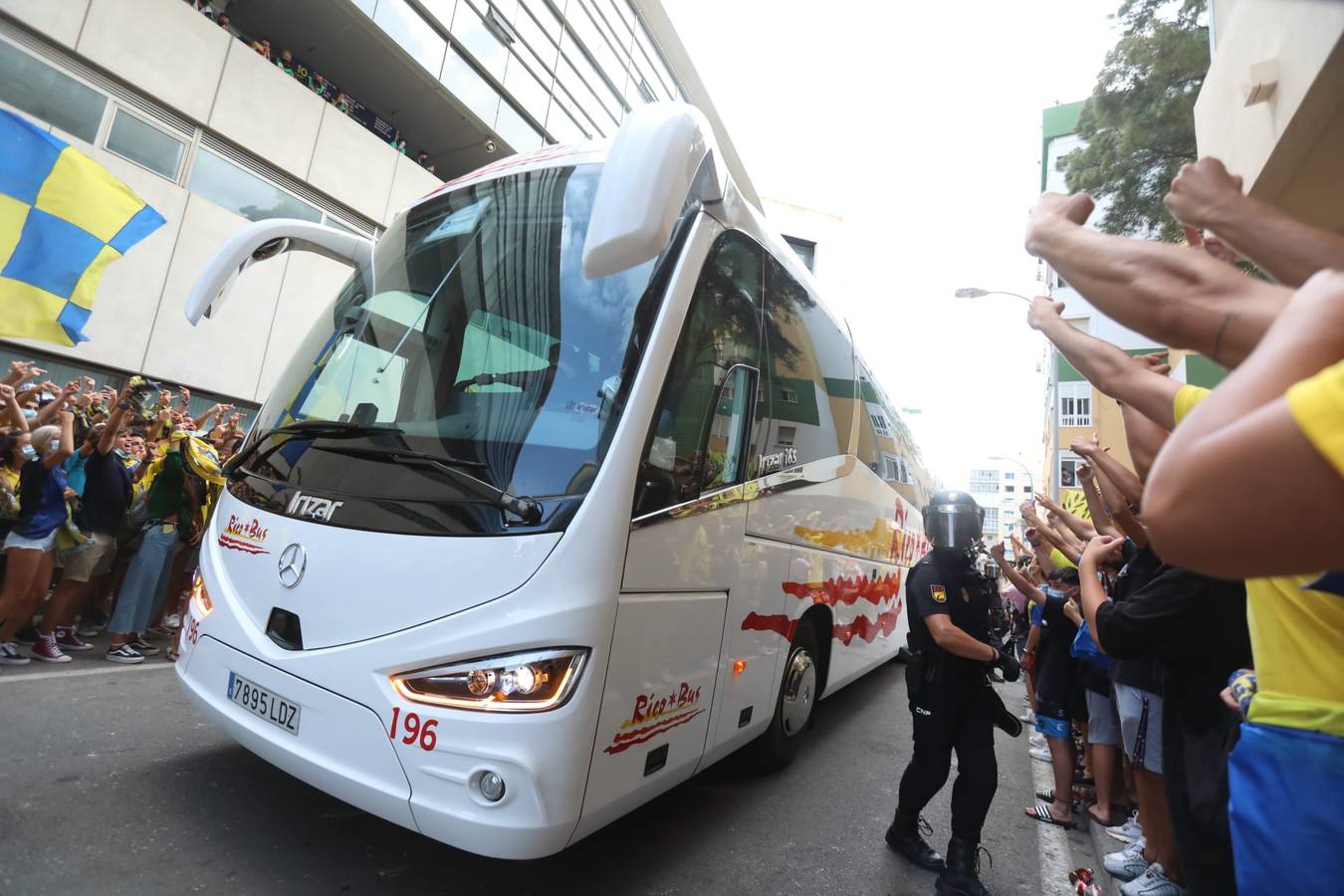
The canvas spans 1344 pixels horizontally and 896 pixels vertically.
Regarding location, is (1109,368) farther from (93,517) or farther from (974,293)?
(974,293)

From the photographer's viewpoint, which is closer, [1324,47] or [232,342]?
[1324,47]

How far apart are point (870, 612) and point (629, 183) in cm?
490

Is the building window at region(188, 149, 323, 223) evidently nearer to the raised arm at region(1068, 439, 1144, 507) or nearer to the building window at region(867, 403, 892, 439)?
the building window at region(867, 403, 892, 439)

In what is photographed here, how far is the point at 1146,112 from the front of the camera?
9.82 meters

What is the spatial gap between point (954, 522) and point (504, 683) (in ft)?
7.73

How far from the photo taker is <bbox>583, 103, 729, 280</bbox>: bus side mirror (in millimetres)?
1790

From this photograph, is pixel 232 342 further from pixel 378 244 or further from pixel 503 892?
pixel 503 892

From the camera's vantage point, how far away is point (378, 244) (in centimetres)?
353

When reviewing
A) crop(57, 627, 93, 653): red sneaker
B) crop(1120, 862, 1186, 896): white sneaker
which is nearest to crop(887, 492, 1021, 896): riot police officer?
crop(1120, 862, 1186, 896): white sneaker

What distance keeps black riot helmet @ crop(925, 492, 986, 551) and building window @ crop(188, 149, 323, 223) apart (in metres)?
10.3

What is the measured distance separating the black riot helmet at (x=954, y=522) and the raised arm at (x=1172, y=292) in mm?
2430

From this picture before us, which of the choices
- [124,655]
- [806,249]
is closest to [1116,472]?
[124,655]

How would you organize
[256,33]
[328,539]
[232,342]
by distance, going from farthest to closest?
[256,33] → [232,342] → [328,539]

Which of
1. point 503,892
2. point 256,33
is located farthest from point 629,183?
point 256,33
